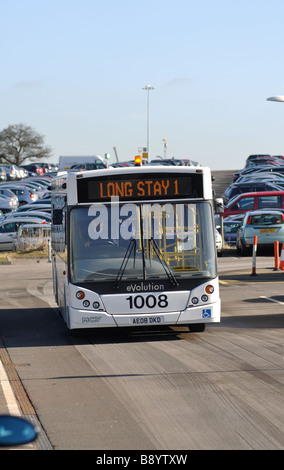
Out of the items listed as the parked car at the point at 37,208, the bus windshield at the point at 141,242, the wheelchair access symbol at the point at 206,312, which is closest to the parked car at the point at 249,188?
the parked car at the point at 37,208

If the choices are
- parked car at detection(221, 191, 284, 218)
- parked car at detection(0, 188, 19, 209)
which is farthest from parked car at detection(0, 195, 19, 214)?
parked car at detection(221, 191, 284, 218)

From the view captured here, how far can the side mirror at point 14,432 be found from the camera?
2.74 metres

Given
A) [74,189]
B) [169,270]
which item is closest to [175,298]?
[169,270]

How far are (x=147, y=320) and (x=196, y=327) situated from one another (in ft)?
4.32

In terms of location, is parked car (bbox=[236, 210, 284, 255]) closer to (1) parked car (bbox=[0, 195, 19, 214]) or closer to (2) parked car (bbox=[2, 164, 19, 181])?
(1) parked car (bbox=[0, 195, 19, 214])

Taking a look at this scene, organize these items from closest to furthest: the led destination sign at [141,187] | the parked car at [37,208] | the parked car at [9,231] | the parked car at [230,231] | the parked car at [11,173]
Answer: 1. the led destination sign at [141,187]
2. the parked car at [230,231]
3. the parked car at [9,231]
4. the parked car at [37,208]
5. the parked car at [11,173]

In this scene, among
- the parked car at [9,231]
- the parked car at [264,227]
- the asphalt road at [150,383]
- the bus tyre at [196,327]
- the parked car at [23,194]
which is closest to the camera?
the asphalt road at [150,383]

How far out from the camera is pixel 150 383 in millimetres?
9164

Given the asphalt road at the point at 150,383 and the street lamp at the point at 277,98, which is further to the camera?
the street lamp at the point at 277,98

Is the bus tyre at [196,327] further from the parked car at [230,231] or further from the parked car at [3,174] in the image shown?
the parked car at [3,174]

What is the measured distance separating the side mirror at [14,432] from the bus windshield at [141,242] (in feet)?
31.5

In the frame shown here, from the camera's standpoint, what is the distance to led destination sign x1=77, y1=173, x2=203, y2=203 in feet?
42.0

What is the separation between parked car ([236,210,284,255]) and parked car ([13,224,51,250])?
9.18m

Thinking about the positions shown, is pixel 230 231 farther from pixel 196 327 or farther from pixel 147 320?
pixel 147 320
